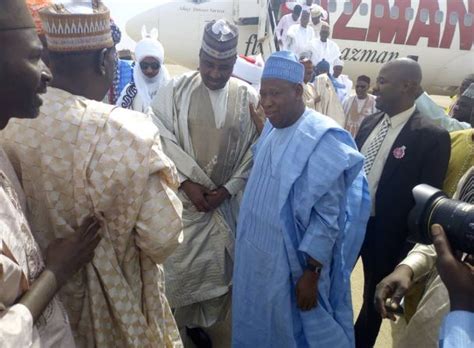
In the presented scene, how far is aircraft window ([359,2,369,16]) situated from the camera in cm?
1241

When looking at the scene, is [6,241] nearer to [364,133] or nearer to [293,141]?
[293,141]

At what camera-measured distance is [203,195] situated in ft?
9.06

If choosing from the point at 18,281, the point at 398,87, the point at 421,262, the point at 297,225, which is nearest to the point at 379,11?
the point at 398,87

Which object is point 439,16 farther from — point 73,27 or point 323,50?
point 73,27

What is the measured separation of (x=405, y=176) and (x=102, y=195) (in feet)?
5.87

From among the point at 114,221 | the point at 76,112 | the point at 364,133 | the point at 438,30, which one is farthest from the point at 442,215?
the point at 438,30

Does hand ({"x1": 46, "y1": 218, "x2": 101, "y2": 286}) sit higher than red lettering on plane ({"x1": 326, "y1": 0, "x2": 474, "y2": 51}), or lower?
higher

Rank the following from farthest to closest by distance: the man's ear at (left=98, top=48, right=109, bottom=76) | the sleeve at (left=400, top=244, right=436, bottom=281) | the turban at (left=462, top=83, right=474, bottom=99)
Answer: the turban at (left=462, top=83, right=474, bottom=99) → the sleeve at (left=400, top=244, right=436, bottom=281) → the man's ear at (left=98, top=48, right=109, bottom=76)

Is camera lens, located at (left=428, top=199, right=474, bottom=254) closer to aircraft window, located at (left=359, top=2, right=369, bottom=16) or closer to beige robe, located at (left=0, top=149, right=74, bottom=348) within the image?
beige robe, located at (left=0, top=149, right=74, bottom=348)

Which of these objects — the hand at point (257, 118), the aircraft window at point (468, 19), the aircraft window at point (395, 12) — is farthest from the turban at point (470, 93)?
the aircraft window at point (468, 19)

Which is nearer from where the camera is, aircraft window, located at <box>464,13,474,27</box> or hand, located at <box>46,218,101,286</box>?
hand, located at <box>46,218,101,286</box>

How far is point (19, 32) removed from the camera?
1.07 m

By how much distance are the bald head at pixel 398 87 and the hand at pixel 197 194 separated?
1138 mm

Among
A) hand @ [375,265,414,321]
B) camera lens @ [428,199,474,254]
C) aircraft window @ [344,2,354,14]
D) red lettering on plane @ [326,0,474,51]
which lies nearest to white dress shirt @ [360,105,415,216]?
hand @ [375,265,414,321]
